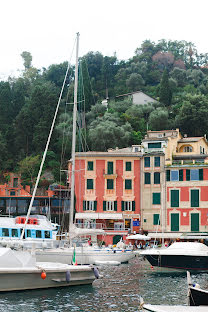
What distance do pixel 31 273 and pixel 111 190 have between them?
4077cm

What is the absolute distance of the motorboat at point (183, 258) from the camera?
36.5m

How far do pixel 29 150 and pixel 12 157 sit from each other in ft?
10.4

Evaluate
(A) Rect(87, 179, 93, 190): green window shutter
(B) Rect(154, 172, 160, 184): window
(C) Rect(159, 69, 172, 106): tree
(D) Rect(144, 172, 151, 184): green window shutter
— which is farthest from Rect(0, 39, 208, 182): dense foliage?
(B) Rect(154, 172, 160, 184): window

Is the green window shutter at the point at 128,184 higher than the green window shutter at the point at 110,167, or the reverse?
the green window shutter at the point at 110,167

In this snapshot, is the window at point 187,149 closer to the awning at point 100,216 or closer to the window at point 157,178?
the window at point 157,178

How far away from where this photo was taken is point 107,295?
84.9 feet

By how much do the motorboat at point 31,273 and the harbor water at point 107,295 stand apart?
357mm

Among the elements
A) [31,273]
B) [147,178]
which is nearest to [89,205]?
[147,178]

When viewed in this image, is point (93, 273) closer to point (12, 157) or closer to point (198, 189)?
point (198, 189)

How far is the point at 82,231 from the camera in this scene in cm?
4028

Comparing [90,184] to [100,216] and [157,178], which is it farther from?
[157,178]

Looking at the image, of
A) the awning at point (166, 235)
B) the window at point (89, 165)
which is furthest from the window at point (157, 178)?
the window at point (89, 165)

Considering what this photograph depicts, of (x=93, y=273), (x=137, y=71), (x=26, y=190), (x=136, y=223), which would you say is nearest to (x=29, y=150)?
(x=26, y=190)

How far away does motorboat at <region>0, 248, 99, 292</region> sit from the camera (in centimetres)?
2492
